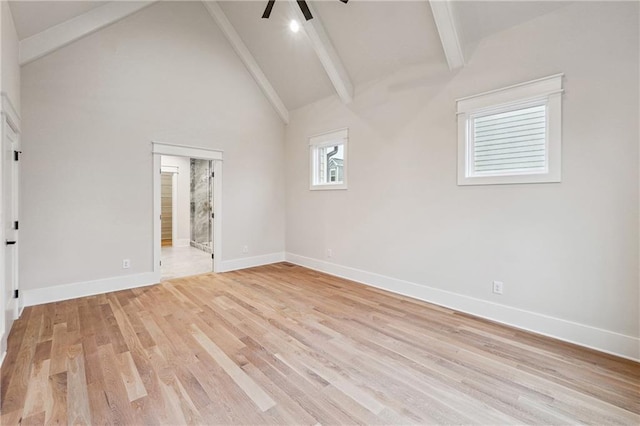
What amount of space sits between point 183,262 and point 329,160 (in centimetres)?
368

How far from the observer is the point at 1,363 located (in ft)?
7.41

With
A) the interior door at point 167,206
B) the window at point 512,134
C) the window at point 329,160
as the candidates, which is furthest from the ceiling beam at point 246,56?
the interior door at point 167,206

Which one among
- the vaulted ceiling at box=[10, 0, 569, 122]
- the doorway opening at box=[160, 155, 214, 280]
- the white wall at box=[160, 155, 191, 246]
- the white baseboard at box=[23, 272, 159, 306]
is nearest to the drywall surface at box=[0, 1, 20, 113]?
Result: the vaulted ceiling at box=[10, 0, 569, 122]

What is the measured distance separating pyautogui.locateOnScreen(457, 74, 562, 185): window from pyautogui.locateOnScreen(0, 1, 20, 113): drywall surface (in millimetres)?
4414

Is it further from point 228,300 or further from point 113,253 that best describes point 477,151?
point 113,253

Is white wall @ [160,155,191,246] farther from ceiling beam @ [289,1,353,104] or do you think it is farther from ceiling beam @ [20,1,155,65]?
ceiling beam @ [289,1,353,104]

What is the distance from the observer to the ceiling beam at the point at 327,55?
408 cm

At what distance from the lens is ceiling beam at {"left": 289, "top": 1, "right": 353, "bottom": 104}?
4078mm

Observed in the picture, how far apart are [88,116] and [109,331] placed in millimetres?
2849

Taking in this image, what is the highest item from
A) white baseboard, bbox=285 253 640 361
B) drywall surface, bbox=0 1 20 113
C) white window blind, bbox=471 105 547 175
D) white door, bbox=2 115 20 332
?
drywall surface, bbox=0 1 20 113

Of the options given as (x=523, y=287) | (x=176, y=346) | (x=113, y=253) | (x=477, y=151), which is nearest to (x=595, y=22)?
(x=477, y=151)

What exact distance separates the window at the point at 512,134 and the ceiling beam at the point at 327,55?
6.03ft

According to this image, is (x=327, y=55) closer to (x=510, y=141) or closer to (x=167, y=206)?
(x=510, y=141)

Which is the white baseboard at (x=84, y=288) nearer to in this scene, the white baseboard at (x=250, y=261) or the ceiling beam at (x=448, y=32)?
the white baseboard at (x=250, y=261)
